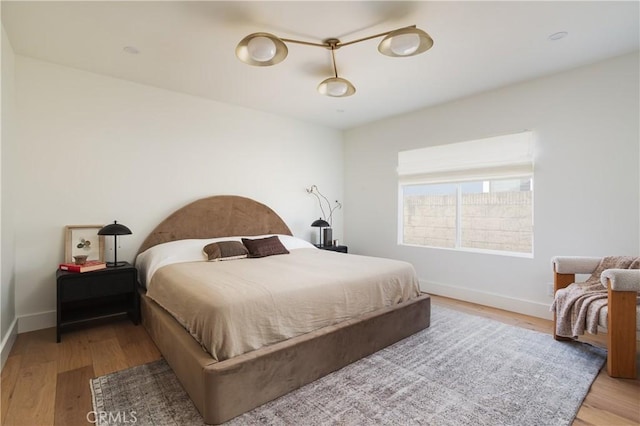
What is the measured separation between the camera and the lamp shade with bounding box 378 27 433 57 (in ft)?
6.75

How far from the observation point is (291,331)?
76.2 inches

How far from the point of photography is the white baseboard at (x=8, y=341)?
2.18 metres

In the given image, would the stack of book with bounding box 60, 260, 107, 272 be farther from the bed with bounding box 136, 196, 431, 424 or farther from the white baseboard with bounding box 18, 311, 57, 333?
the white baseboard with bounding box 18, 311, 57, 333

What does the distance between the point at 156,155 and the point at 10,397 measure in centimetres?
238

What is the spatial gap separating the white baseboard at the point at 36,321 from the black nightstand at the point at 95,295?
16 cm

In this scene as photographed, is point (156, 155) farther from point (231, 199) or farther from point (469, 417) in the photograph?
point (469, 417)

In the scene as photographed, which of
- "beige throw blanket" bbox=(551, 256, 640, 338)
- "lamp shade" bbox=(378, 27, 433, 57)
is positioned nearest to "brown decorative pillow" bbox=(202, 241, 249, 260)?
"lamp shade" bbox=(378, 27, 433, 57)

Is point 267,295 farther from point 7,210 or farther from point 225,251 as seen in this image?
point 7,210

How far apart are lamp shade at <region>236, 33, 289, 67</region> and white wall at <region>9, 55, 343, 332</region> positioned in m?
1.71

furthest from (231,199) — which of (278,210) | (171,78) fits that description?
(171,78)

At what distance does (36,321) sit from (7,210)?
1101 millimetres

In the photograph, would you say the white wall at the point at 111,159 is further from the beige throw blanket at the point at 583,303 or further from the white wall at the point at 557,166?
the beige throw blanket at the point at 583,303

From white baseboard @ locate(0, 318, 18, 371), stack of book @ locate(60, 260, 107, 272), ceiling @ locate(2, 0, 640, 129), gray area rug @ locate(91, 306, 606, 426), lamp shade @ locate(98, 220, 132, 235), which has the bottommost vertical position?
gray area rug @ locate(91, 306, 606, 426)

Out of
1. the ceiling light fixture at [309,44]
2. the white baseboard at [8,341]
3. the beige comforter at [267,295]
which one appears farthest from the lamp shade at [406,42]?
the white baseboard at [8,341]
